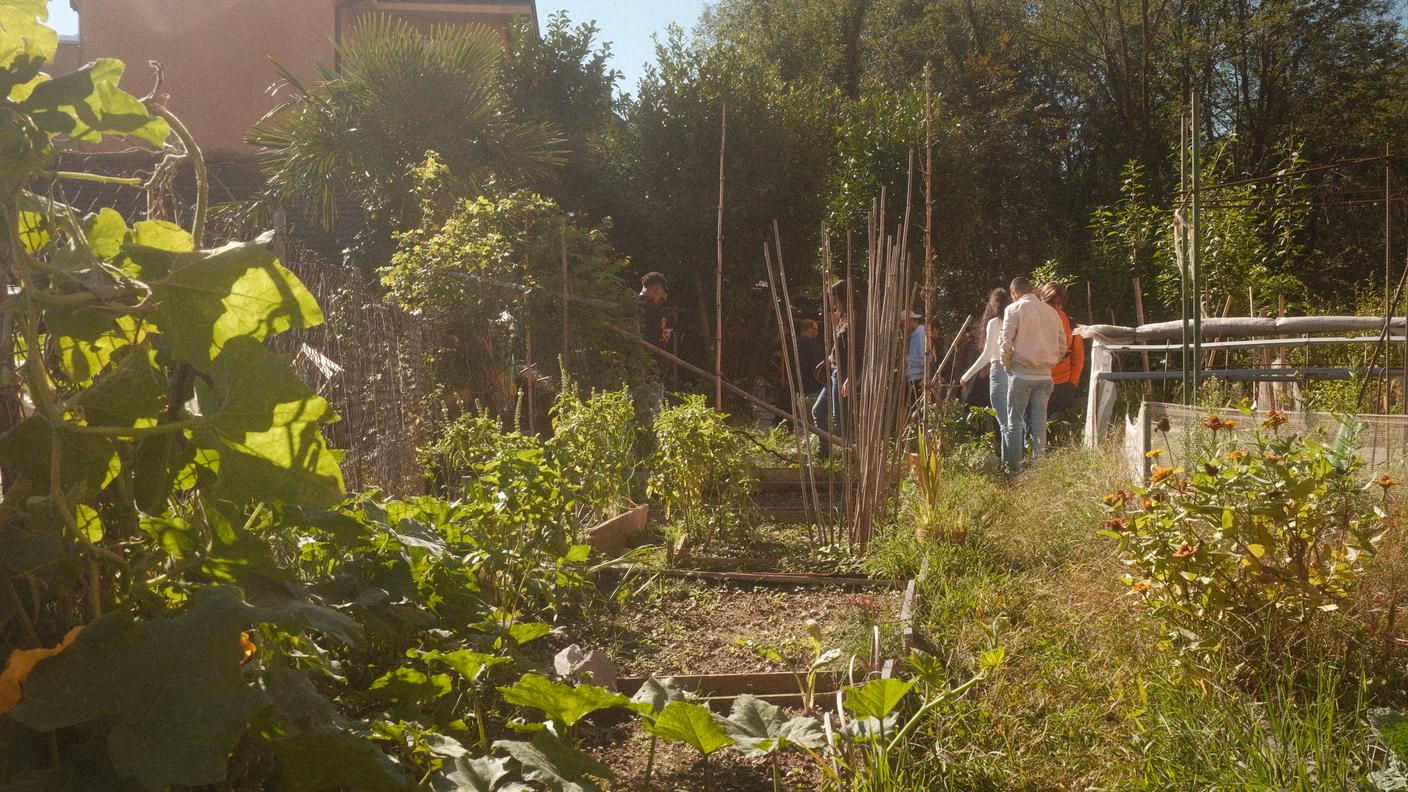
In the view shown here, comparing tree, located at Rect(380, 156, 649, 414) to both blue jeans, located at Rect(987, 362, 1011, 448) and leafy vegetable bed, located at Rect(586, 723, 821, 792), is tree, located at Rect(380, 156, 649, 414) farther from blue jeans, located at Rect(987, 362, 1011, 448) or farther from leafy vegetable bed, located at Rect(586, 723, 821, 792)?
leafy vegetable bed, located at Rect(586, 723, 821, 792)

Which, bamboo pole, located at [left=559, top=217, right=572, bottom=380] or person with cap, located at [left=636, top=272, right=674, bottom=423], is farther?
person with cap, located at [left=636, top=272, right=674, bottom=423]

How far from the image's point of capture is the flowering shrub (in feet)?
8.56

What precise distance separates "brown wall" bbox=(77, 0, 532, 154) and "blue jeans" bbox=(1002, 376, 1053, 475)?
11214 millimetres

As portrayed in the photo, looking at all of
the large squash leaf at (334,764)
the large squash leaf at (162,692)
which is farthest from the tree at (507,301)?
the large squash leaf at (162,692)

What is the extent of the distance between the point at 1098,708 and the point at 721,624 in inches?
56.7

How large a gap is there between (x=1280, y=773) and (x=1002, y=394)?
17.2 feet

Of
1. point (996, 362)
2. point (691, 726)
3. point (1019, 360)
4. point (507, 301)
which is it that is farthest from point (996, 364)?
point (691, 726)

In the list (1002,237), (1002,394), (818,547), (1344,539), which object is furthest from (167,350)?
(1002,237)

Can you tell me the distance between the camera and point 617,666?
316 centimetres

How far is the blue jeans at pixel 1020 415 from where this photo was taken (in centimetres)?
688

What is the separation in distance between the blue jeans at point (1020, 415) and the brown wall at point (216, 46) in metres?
11.2

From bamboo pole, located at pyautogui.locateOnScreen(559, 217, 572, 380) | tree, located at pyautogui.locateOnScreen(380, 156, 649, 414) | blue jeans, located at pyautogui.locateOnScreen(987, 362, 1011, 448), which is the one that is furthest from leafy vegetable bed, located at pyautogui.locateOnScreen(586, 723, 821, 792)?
blue jeans, located at pyautogui.locateOnScreen(987, 362, 1011, 448)

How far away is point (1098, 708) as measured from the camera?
2.55m

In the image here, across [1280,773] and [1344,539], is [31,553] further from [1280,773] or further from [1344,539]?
[1344,539]
